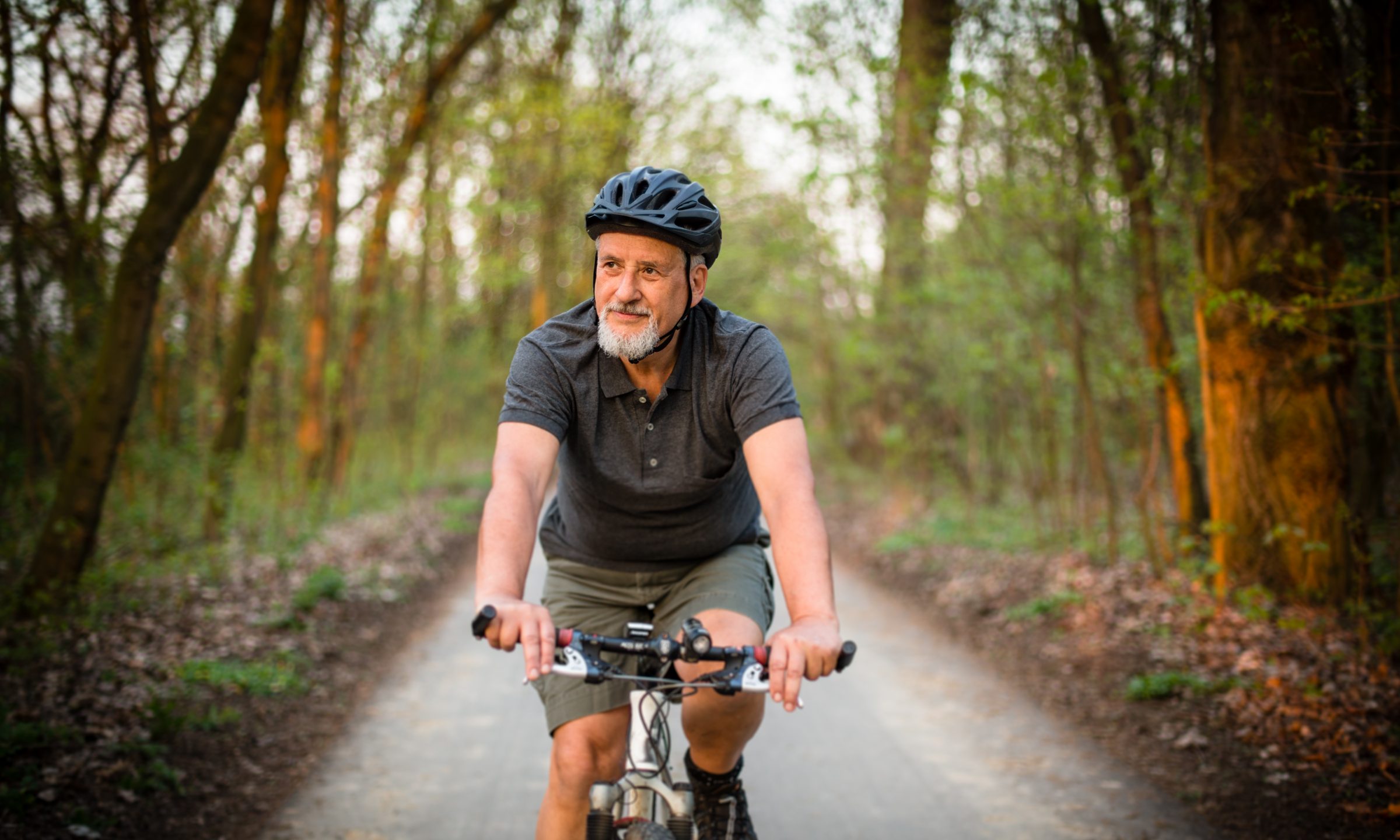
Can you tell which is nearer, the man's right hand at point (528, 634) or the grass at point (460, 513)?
the man's right hand at point (528, 634)

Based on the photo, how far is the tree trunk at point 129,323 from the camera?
6133 mm

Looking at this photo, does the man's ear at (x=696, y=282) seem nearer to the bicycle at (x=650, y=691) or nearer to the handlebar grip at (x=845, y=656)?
the bicycle at (x=650, y=691)

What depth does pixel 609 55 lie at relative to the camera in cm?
1844

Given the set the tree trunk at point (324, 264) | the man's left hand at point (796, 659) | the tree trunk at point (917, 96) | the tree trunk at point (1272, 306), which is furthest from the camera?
the tree trunk at point (324, 264)

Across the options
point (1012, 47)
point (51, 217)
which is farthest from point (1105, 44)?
point (51, 217)

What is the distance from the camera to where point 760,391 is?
2963mm

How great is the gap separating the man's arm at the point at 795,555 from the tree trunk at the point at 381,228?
12.4 m

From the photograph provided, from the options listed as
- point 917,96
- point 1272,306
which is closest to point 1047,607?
Answer: point 1272,306

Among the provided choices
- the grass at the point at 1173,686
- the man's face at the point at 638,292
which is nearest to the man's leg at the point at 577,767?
the man's face at the point at 638,292

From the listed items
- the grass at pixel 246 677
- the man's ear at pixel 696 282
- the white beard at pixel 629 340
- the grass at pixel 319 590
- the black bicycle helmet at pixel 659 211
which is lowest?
the grass at pixel 246 677

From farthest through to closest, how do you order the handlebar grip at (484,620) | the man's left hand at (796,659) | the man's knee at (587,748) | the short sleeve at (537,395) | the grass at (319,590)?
the grass at (319,590), the short sleeve at (537,395), the man's knee at (587,748), the man's left hand at (796,659), the handlebar grip at (484,620)

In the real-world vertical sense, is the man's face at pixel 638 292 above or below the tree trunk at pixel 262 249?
below

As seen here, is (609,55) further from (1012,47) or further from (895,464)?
(1012,47)

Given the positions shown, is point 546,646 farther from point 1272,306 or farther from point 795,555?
point 1272,306
